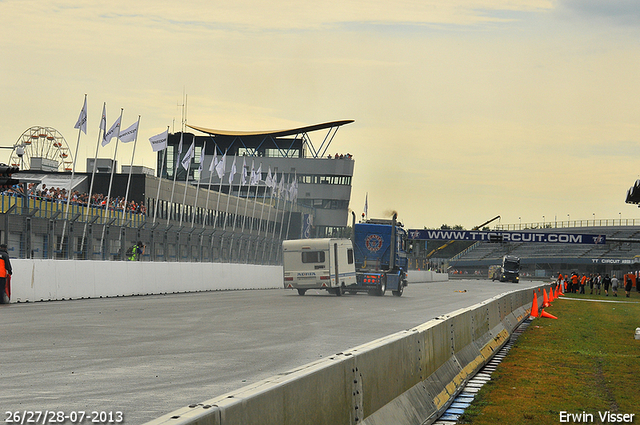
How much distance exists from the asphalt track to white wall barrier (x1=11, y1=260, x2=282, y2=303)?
1.33 meters

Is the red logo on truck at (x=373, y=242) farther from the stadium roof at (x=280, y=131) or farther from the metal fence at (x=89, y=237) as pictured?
the stadium roof at (x=280, y=131)

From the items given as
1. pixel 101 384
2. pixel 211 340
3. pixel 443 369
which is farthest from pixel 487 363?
pixel 101 384

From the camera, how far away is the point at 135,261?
31750 mm

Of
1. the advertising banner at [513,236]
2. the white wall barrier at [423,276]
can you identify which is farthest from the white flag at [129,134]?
the advertising banner at [513,236]

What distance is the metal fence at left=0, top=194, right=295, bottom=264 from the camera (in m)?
25.6

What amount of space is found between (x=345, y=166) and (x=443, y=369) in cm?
11447

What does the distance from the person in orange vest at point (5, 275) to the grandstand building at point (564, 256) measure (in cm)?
9260

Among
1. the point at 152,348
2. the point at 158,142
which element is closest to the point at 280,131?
the point at 158,142

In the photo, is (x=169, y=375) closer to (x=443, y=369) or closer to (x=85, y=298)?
(x=443, y=369)

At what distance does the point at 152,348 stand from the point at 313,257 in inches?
875

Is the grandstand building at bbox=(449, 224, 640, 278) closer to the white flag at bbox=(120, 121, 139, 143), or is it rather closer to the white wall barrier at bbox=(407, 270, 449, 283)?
the white wall barrier at bbox=(407, 270, 449, 283)

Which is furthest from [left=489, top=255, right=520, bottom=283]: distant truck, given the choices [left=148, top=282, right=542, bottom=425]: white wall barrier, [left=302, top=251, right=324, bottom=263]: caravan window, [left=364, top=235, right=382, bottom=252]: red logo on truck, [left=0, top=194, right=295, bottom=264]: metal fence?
[left=148, top=282, right=542, bottom=425]: white wall barrier

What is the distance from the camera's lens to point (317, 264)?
35438 millimetres

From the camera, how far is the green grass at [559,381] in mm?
8906
